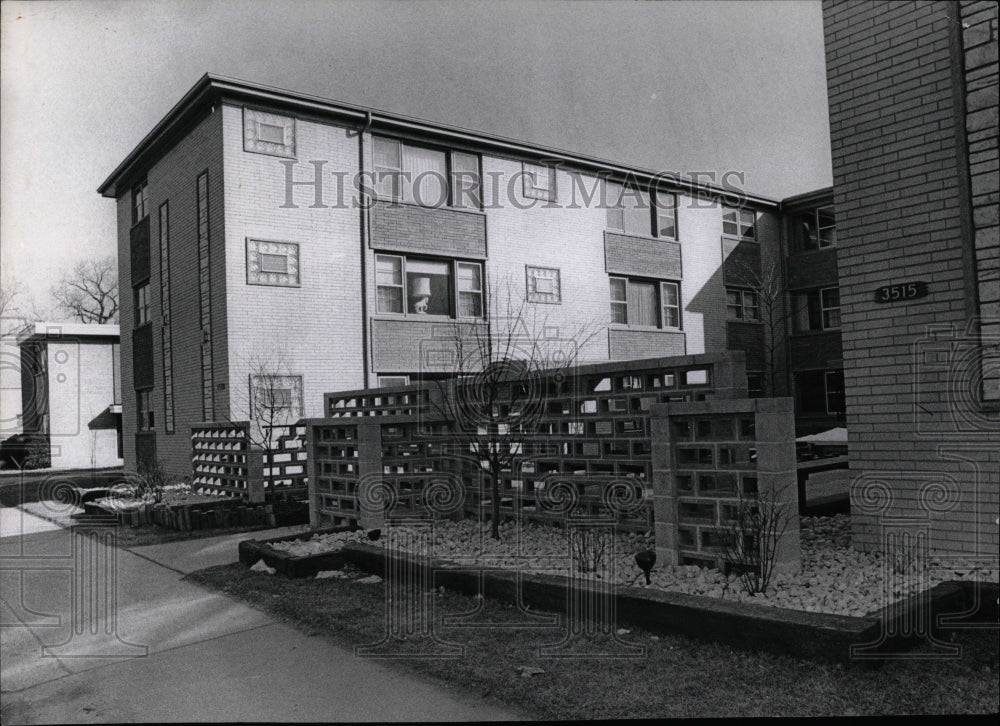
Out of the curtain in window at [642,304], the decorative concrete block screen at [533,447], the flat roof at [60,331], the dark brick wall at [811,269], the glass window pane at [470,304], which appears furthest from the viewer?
the flat roof at [60,331]

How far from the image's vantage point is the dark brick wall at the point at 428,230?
1753 centimetres

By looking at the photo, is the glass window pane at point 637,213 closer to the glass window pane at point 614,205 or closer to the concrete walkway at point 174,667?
the glass window pane at point 614,205

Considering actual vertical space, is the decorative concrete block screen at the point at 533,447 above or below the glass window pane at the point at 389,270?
below

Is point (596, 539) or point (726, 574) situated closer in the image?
point (726, 574)

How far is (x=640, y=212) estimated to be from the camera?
75.4ft

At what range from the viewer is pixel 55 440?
29.4 meters

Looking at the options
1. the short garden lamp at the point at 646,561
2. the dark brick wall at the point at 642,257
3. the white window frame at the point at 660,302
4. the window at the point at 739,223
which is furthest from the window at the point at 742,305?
the short garden lamp at the point at 646,561

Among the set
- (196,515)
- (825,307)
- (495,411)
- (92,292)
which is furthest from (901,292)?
(92,292)

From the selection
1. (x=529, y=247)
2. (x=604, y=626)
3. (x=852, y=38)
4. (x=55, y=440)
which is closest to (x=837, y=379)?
(x=529, y=247)

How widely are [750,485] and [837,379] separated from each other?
20910 millimetres

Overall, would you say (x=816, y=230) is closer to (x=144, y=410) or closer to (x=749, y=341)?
(x=749, y=341)

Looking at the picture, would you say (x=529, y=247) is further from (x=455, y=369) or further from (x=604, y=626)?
(x=604, y=626)

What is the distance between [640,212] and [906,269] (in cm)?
1743

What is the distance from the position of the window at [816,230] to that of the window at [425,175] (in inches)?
506
